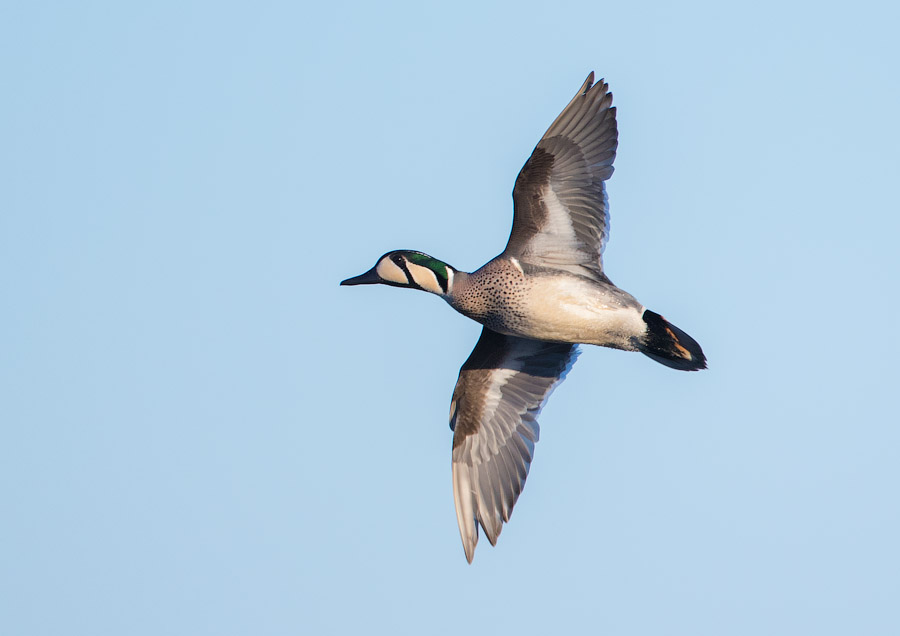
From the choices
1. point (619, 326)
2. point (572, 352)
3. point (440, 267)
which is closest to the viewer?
point (619, 326)

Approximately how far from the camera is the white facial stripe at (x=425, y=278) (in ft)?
33.2

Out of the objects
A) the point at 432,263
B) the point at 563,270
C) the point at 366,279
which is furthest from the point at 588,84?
the point at 366,279

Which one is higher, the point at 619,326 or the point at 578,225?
the point at 578,225

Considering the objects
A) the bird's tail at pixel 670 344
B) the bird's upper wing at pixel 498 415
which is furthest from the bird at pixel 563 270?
the bird's upper wing at pixel 498 415

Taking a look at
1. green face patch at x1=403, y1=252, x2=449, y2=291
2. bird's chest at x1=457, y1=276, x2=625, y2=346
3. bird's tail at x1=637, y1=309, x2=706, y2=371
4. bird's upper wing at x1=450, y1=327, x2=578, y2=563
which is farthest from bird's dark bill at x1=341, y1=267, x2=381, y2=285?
bird's tail at x1=637, y1=309, x2=706, y2=371

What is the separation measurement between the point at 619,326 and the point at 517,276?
906 mm

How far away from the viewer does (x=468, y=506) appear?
10.6 m

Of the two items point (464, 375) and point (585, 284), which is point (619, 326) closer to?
point (585, 284)

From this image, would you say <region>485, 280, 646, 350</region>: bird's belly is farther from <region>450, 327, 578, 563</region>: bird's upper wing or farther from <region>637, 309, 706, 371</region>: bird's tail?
<region>450, 327, 578, 563</region>: bird's upper wing

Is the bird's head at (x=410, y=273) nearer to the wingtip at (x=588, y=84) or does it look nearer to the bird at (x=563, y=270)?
the bird at (x=563, y=270)

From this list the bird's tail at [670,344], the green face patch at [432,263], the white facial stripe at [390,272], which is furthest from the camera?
the white facial stripe at [390,272]

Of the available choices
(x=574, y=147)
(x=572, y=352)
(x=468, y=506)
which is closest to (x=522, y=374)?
(x=572, y=352)

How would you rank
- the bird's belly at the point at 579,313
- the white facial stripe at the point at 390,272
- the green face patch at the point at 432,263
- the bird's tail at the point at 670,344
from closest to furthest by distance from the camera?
the bird's tail at the point at 670,344 → the bird's belly at the point at 579,313 → the green face patch at the point at 432,263 → the white facial stripe at the point at 390,272

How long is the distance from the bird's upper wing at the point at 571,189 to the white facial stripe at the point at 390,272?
1121 mm
